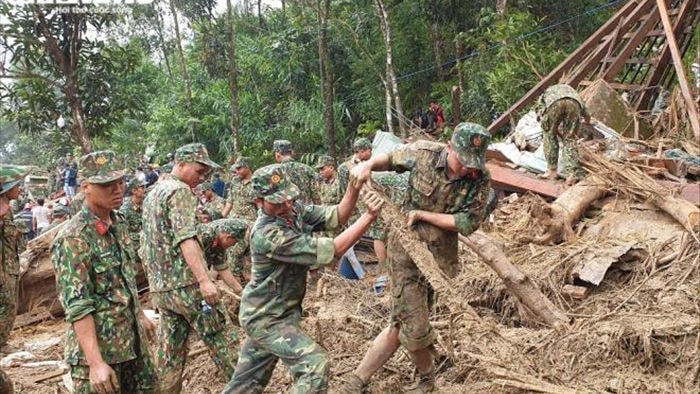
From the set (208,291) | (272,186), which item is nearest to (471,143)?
(272,186)

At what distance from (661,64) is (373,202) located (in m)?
8.62

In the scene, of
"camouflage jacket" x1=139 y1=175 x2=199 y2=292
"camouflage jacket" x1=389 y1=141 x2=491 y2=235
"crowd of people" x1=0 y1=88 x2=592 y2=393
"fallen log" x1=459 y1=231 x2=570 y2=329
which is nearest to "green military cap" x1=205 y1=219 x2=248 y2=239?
"crowd of people" x1=0 y1=88 x2=592 y2=393

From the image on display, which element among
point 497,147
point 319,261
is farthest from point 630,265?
point 497,147

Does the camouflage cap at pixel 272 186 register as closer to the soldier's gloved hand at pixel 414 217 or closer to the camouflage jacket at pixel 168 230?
the camouflage jacket at pixel 168 230

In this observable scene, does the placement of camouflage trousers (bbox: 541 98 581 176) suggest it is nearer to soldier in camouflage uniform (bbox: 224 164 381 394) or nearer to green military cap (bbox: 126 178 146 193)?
soldier in camouflage uniform (bbox: 224 164 381 394)

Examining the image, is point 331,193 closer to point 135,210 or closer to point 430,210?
point 135,210

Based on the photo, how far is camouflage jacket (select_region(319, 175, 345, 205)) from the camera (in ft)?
27.6

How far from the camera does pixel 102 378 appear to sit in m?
3.16

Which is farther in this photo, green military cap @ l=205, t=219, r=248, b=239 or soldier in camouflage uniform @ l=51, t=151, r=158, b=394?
green military cap @ l=205, t=219, r=248, b=239

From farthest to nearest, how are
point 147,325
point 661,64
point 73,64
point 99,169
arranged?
point 661,64 < point 73,64 < point 147,325 < point 99,169

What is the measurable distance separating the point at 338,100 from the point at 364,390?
1587 cm

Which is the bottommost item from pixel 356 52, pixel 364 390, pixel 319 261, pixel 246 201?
pixel 364 390

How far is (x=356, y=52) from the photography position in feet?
63.0

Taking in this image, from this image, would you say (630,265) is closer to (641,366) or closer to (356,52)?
(641,366)
